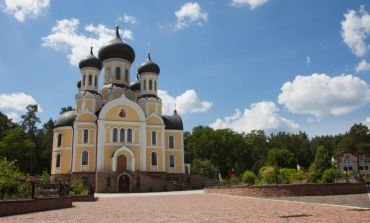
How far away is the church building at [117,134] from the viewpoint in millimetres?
39688

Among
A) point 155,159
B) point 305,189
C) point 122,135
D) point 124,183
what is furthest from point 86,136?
point 305,189

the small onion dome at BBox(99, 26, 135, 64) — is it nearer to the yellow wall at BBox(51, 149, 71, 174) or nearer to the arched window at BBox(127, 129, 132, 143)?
the arched window at BBox(127, 129, 132, 143)

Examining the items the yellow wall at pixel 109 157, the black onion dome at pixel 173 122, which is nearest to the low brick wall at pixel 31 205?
the yellow wall at pixel 109 157

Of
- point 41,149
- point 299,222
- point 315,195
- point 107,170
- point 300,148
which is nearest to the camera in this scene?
point 299,222

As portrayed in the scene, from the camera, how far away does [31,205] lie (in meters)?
14.3

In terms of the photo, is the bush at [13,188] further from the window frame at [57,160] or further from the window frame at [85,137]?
the window frame at [57,160]

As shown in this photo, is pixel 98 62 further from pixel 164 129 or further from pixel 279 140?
pixel 279 140

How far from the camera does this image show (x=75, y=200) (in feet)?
71.6

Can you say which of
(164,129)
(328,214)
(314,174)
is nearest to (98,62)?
(164,129)

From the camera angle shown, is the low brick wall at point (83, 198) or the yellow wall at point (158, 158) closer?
the low brick wall at point (83, 198)

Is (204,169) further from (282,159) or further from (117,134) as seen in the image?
(117,134)

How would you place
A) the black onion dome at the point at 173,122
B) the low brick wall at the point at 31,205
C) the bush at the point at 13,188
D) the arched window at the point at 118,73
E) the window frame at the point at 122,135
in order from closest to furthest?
the low brick wall at the point at 31,205 < the bush at the point at 13,188 < the window frame at the point at 122,135 < the black onion dome at the point at 173,122 < the arched window at the point at 118,73

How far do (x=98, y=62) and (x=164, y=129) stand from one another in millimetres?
11999

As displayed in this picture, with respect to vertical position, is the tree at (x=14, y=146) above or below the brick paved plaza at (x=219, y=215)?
above
